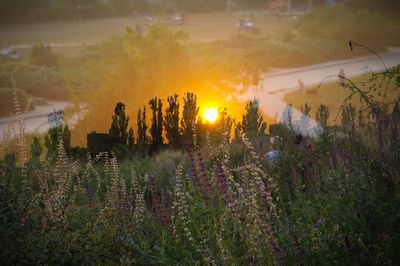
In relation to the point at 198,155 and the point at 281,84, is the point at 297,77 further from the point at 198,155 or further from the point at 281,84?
the point at 198,155

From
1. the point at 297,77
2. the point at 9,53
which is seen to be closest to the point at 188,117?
the point at 297,77

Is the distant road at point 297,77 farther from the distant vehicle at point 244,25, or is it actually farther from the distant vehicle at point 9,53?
the distant vehicle at point 9,53

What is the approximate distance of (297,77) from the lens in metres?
15.8

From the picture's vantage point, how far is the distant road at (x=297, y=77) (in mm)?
12805

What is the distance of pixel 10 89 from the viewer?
14.4 metres

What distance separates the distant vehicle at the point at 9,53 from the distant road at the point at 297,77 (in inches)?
368

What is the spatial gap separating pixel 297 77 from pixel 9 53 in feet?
35.0

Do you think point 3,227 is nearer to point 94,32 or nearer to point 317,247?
point 317,247

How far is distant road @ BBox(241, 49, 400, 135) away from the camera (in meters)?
12.8

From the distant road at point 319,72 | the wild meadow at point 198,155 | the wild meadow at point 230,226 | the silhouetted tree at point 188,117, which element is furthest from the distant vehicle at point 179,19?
the wild meadow at point 230,226

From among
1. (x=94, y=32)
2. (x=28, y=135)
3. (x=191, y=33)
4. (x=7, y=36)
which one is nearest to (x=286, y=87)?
(x=28, y=135)

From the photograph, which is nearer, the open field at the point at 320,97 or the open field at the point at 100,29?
the open field at the point at 320,97

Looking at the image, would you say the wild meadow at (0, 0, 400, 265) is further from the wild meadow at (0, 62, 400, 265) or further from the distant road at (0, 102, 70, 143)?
the distant road at (0, 102, 70, 143)

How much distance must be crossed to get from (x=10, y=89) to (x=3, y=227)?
40.6 feet
